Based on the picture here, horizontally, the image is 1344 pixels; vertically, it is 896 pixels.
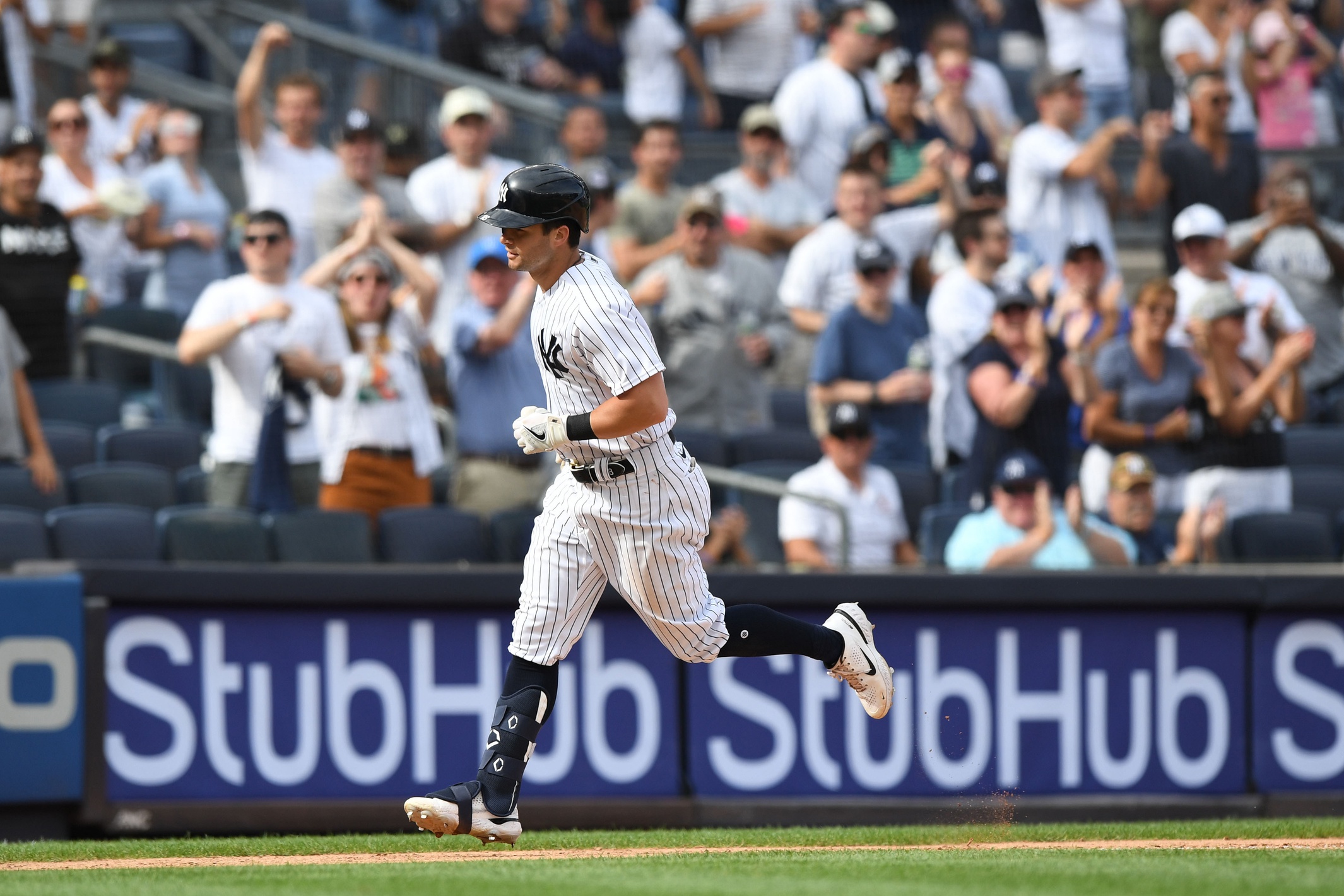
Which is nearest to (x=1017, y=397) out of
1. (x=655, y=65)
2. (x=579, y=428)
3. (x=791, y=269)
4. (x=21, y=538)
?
(x=791, y=269)

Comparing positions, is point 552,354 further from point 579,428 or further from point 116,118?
point 116,118

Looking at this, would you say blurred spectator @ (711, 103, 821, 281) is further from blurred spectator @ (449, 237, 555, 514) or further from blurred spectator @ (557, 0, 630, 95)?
blurred spectator @ (449, 237, 555, 514)

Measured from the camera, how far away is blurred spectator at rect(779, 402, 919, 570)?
9.01 metres

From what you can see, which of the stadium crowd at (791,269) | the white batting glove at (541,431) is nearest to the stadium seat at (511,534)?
the stadium crowd at (791,269)

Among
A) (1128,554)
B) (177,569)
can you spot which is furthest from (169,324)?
(1128,554)

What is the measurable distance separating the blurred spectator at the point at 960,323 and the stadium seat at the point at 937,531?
867 mm

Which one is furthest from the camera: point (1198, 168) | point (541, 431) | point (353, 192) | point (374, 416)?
point (1198, 168)

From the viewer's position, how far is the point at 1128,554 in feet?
29.9

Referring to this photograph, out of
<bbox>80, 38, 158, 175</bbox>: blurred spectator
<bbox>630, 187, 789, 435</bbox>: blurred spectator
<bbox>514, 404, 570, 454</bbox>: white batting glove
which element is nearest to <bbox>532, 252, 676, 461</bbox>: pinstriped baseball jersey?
<bbox>514, 404, 570, 454</bbox>: white batting glove

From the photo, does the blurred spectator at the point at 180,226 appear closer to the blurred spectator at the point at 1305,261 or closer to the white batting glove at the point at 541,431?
the blurred spectator at the point at 1305,261

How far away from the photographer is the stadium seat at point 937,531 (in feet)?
30.1

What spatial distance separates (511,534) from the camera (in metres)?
8.95

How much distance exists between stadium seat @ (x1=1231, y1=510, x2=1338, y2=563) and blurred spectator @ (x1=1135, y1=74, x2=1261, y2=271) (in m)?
2.82

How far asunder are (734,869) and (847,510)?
344cm
